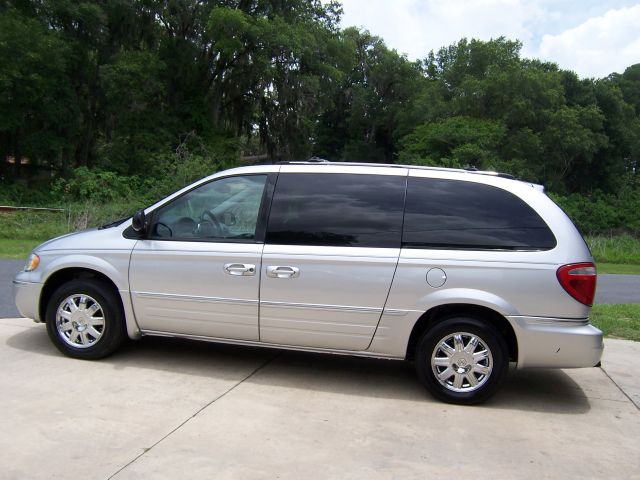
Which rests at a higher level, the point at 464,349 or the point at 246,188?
the point at 246,188

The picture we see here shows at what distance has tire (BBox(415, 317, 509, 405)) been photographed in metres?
4.78

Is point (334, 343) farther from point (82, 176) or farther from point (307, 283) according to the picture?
point (82, 176)

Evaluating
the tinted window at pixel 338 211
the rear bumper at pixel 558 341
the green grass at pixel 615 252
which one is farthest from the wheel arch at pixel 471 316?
the green grass at pixel 615 252

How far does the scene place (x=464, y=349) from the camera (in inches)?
190

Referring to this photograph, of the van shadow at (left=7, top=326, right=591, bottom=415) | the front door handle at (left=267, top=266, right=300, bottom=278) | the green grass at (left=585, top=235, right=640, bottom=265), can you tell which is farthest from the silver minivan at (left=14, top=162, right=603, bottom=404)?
the green grass at (left=585, top=235, right=640, bottom=265)

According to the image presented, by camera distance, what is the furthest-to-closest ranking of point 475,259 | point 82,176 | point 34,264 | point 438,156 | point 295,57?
point 438,156 → point 295,57 → point 82,176 → point 34,264 → point 475,259

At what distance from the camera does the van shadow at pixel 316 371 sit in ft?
16.7

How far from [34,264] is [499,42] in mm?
46841

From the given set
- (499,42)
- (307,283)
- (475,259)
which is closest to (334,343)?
(307,283)

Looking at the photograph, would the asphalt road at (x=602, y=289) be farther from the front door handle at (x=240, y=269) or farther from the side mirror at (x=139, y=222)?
the front door handle at (x=240, y=269)

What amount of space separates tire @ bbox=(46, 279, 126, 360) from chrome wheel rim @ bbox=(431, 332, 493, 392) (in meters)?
2.87

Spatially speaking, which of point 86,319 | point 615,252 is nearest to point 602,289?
point 86,319

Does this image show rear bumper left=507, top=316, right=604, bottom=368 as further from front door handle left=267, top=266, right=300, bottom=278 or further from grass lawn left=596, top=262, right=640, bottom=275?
grass lawn left=596, top=262, right=640, bottom=275

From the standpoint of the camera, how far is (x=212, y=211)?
17.9 feet
